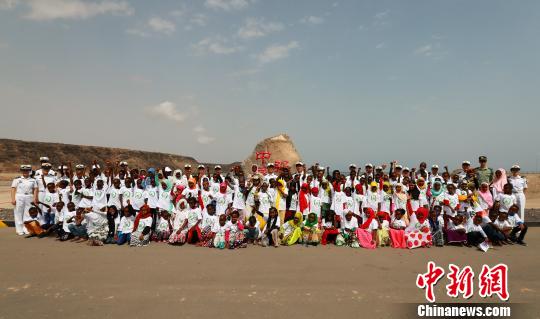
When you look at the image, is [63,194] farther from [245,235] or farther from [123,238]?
[245,235]

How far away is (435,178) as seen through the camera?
8430mm

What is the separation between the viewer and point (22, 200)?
791cm

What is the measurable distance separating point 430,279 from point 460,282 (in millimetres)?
394

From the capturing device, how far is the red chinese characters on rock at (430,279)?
461 centimetres

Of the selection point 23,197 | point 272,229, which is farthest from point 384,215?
point 23,197

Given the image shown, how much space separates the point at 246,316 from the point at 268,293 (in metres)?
0.70

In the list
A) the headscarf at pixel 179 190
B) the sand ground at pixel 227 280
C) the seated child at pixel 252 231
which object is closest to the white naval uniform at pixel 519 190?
the sand ground at pixel 227 280

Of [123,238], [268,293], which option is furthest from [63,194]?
[268,293]

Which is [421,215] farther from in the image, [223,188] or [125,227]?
[125,227]

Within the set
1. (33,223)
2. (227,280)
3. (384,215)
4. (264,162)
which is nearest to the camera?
(227,280)

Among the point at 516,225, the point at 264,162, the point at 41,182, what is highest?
the point at 264,162

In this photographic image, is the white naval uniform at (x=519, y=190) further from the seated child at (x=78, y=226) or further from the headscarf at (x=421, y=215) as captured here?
the seated child at (x=78, y=226)

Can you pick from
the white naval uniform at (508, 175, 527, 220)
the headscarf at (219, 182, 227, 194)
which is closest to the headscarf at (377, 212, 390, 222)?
the white naval uniform at (508, 175, 527, 220)

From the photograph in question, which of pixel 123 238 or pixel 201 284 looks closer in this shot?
pixel 201 284
